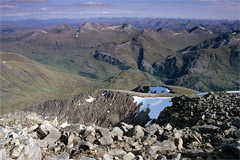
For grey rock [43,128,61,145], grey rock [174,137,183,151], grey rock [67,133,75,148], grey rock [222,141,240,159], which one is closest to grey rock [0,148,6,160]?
Answer: grey rock [43,128,61,145]

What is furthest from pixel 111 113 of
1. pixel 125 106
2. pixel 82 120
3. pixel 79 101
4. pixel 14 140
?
pixel 14 140

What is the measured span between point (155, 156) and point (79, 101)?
60.7 metres

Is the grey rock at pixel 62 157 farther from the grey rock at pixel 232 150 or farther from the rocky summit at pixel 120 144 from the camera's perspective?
the grey rock at pixel 232 150

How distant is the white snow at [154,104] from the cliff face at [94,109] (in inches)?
94.3

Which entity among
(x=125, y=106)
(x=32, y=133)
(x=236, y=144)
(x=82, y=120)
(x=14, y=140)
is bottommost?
(x=82, y=120)

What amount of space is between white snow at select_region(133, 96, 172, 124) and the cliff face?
239cm

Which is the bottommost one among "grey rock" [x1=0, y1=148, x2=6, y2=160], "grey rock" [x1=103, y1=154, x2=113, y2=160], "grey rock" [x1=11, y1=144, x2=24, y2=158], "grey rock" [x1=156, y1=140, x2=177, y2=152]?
"grey rock" [x1=156, y1=140, x2=177, y2=152]

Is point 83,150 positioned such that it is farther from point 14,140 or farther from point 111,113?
point 111,113

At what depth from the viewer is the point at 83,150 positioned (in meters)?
15.2

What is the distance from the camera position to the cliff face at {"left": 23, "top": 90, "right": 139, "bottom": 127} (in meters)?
59.8

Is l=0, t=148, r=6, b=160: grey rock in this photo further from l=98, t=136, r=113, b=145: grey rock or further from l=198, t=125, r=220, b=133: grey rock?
l=198, t=125, r=220, b=133: grey rock

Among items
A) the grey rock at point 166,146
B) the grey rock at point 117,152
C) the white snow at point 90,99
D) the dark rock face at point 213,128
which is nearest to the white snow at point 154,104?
the dark rock face at point 213,128

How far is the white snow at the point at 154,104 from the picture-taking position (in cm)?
4811

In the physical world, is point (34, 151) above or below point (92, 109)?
above
